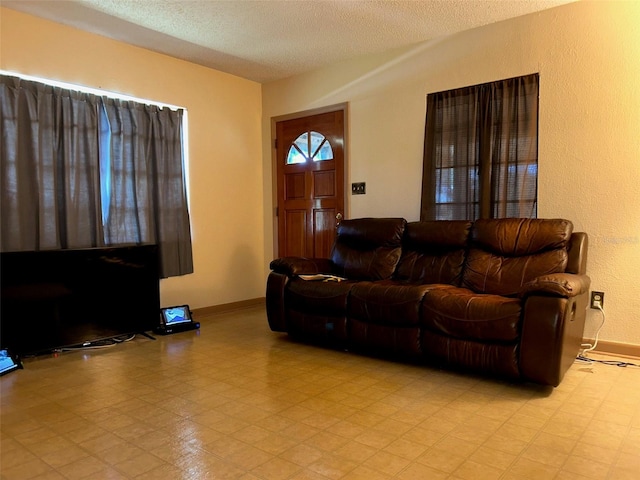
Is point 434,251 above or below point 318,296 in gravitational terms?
above

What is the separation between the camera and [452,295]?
288 cm

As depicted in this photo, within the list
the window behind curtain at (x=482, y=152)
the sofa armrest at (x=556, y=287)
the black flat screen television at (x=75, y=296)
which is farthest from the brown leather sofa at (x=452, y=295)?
the black flat screen television at (x=75, y=296)

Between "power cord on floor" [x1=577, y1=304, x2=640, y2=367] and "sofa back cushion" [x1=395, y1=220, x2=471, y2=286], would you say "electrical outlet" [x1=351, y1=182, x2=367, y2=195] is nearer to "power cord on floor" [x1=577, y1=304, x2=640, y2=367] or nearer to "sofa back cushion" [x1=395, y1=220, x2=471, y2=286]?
"sofa back cushion" [x1=395, y1=220, x2=471, y2=286]

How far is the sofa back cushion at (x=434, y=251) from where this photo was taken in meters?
3.52

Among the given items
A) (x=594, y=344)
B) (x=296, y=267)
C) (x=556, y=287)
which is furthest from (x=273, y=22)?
(x=594, y=344)

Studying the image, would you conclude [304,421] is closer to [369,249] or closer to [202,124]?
[369,249]

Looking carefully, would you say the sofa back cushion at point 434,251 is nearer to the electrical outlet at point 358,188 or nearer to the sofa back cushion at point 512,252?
the sofa back cushion at point 512,252

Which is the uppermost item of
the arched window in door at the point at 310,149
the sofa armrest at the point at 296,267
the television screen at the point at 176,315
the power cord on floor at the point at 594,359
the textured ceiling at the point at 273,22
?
the textured ceiling at the point at 273,22

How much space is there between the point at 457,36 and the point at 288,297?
2614 millimetres

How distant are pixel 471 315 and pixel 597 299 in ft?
4.10

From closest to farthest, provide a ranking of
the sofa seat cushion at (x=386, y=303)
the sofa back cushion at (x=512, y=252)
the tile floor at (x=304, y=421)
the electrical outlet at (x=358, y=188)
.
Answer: the tile floor at (x=304, y=421)
the sofa seat cushion at (x=386, y=303)
the sofa back cushion at (x=512, y=252)
the electrical outlet at (x=358, y=188)

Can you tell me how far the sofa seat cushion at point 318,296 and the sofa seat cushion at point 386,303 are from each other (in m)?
0.07

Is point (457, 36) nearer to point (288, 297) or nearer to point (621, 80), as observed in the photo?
point (621, 80)

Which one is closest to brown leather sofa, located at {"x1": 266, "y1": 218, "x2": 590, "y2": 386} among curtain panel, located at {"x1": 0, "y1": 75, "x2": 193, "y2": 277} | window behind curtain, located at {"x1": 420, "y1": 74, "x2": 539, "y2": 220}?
window behind curtain, located at {"x1": 420, "y1": 74, "x2": 539, "y2": 220}
